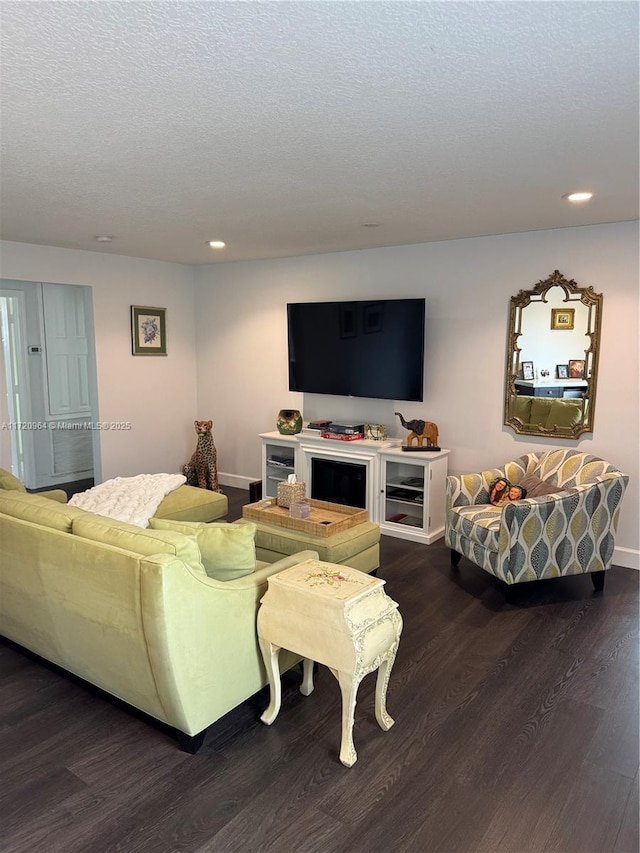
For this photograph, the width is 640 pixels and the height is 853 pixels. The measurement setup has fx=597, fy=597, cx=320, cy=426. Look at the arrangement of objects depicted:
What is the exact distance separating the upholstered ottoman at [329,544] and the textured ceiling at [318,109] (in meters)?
2.02

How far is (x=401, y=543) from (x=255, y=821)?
9.75 feet

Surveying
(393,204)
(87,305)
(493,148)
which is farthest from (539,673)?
(87,305)

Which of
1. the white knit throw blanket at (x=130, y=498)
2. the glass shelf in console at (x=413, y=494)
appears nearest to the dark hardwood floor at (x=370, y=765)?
the white knit throw blanket at (x=130, y=498)

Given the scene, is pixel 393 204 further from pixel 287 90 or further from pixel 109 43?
pixel 109 43

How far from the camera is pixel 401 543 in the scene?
485cm

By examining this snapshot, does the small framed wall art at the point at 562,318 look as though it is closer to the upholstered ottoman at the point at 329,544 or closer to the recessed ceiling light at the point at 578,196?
the recessed ceiling light at the point at 578,196

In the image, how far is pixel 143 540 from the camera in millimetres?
2338

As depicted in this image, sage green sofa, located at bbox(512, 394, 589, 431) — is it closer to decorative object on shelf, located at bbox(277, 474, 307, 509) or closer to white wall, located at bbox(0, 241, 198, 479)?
decorative object on shelf, located at bbox(277, 474, 307, 509)

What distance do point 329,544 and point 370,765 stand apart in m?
1.42

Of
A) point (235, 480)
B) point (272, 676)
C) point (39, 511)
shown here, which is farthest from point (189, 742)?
point (235, 480)

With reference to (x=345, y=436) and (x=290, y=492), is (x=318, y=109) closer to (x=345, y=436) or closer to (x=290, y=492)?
(x=290, y=492)

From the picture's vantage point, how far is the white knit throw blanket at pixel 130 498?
145 inches

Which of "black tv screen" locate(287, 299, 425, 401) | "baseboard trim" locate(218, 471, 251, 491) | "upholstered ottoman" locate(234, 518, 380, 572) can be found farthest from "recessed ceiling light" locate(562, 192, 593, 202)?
"baseboard trim" locate(218, 471, 251, 491)

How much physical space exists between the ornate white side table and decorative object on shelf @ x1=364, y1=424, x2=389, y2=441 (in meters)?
2.71
